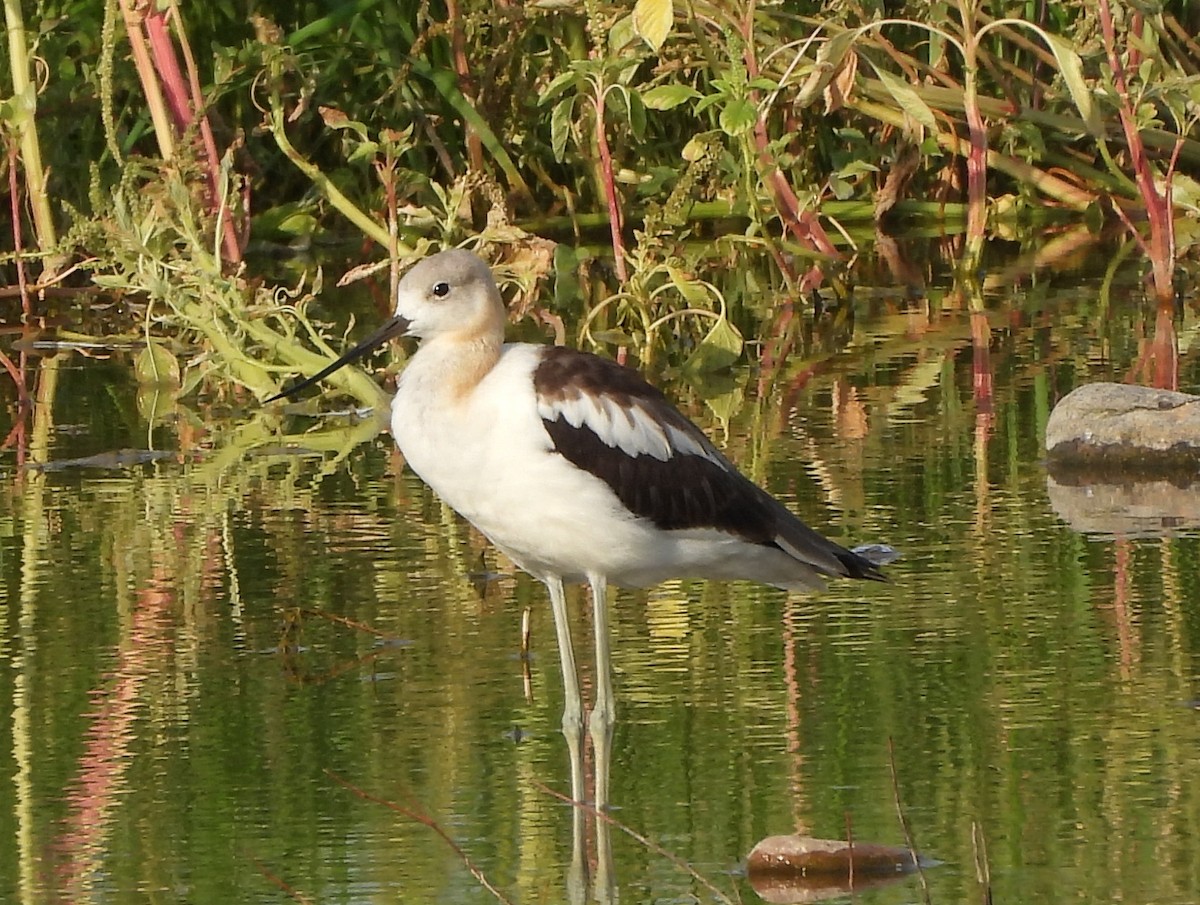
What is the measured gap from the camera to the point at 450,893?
14.1ft

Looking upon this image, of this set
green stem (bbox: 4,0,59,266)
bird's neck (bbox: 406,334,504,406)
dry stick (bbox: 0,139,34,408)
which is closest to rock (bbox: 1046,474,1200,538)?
bird's neck (bbox: 406,334,504,406)

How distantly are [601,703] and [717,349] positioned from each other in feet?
14.9

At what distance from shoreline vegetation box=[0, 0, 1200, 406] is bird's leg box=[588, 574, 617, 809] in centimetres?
325

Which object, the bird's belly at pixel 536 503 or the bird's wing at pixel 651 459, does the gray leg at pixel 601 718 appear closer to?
the bird's belly at pixel 536 503

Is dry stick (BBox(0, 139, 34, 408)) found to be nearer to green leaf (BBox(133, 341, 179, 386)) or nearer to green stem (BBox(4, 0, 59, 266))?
green stem (BBox(4, 0, 59, 266))

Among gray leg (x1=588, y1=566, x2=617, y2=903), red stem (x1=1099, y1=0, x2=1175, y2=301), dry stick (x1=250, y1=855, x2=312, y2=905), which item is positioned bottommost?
dry stick (x1=250, y1=855, x2=312, y2=905)

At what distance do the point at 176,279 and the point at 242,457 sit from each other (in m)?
1.37

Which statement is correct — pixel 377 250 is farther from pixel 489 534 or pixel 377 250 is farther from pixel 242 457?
pixel 489 534

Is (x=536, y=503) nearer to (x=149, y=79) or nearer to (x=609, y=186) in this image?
(x=609, y=186)

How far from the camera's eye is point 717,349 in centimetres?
972

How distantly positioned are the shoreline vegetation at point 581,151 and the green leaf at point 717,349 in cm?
1

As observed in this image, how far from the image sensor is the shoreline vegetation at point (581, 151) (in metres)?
9.73

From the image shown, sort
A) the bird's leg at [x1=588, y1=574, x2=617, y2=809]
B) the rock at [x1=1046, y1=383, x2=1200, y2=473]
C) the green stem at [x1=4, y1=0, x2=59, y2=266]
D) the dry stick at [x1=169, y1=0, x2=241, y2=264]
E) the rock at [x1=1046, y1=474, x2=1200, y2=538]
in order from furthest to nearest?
1. the green stem at [x1=4, y1=0, x2=59, y2=266]
2. the dry stick at [x1=169, y1=0, x2=241, y2=264]
3. the rock at [x1=1046, y1=383, x2=1200, y2=473]
4. the rock at [x1=1046, y1=474, x2=1200, y2=538]
5. the bird's leg at [x1=588, y1=574, x2=617, y2=809]

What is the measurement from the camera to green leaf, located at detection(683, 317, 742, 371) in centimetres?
956
